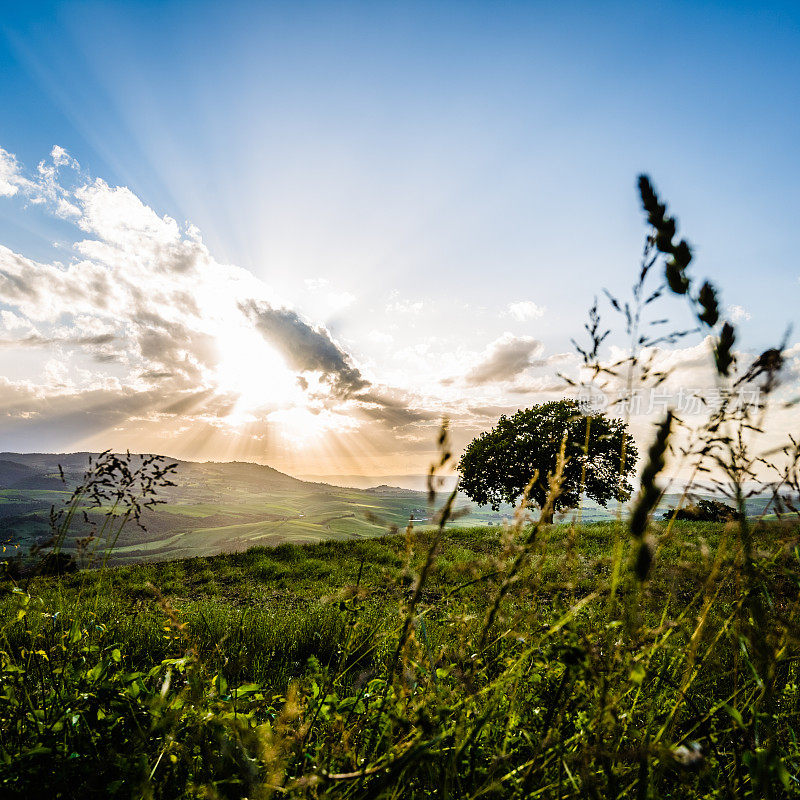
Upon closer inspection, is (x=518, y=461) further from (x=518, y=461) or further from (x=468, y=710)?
(x=468, y=710)

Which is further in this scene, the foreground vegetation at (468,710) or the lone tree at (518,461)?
the lone tree at (518,461)

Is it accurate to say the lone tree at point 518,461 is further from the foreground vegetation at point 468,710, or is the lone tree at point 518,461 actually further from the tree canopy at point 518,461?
the foreground vegetation at point 468,710

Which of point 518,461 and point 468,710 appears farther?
point 518,461

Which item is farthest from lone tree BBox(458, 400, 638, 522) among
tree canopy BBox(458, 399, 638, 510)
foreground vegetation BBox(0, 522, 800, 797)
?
foreground vegetation BBox(0, 522, 800, 797)

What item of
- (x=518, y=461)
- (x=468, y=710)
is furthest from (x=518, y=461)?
(x=468, y=710)

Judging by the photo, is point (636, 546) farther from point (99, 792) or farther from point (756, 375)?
point (99, 792)

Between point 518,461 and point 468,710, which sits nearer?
point 468,710

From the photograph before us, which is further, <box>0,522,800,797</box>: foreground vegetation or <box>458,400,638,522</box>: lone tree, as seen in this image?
<box>458,400,638,522</box>: lone tree

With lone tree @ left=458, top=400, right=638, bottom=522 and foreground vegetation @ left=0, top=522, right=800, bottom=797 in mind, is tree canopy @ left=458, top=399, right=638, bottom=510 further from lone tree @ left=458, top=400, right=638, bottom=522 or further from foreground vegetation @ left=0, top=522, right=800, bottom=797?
foreground vegetation @ left=0, top=522, right=800, bottom=797

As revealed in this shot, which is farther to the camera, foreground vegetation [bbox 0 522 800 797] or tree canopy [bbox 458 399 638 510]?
tree canopy [bbox 458 399 638 510]

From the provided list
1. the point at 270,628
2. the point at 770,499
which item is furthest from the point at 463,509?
the point at 270,628

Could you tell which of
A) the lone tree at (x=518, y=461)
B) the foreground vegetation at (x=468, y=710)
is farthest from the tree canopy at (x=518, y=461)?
the foreground vegetation at (x=468, y=710)

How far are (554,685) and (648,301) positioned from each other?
1.87 m

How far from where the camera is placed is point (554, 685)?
6.95 feet
